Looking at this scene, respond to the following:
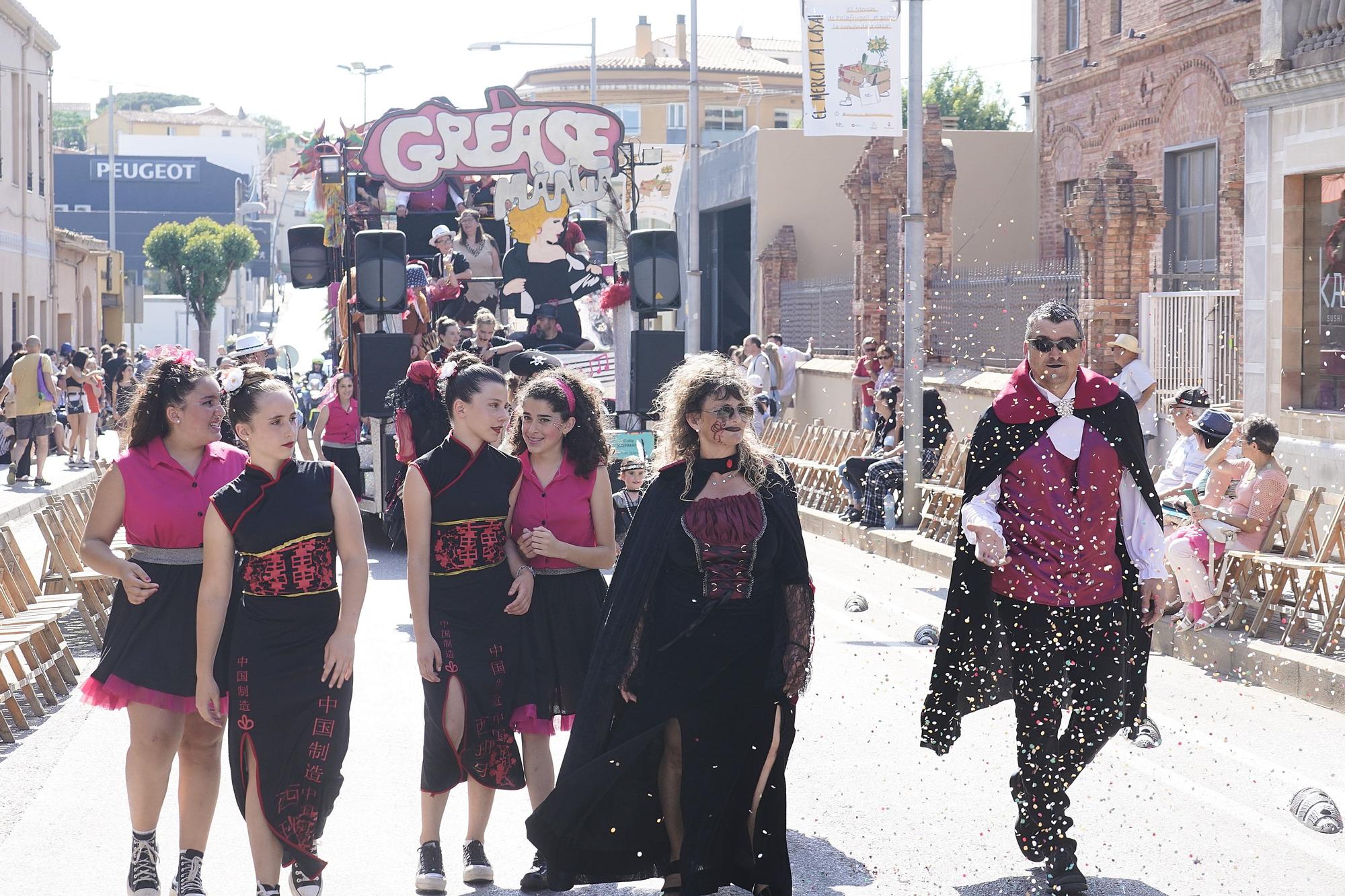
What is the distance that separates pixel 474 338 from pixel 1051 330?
854 centimetres

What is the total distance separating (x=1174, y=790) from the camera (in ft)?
23.1

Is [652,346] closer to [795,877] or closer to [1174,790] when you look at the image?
[1174,790]

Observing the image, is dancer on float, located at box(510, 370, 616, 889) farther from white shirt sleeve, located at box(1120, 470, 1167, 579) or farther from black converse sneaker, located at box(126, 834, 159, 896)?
white shirt sleeve, located at box(1120, 470, 1167, 579)

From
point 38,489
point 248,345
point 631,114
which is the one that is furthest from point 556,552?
point 631,114

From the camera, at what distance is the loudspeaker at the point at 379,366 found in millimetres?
13156

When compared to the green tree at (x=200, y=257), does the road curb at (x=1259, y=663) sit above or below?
below

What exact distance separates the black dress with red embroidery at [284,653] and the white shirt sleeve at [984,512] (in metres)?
2.13

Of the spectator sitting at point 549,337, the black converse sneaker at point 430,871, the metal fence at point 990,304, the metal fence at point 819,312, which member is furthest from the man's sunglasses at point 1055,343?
the metal fence at point 819,312

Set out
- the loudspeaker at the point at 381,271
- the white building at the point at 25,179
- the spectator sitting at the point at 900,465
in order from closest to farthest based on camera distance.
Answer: the loudspeaker at the point at 381,271 < the spectator sitting at the point at 900,465 < the white building at the point at 25,179

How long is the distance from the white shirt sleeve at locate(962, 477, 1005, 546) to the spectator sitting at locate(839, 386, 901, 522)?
11223 mm

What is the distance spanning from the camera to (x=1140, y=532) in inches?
232

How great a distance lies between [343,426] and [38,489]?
8308 mm

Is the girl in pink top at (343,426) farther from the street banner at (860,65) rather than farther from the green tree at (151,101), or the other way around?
the green tree at (151,101)

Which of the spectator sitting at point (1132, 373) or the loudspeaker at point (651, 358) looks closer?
the loudspeaker at point (651, 358)
